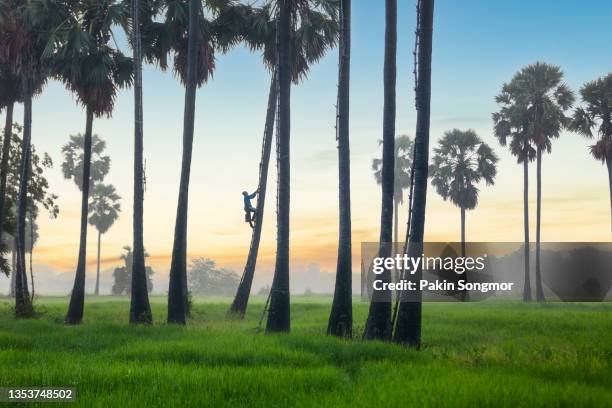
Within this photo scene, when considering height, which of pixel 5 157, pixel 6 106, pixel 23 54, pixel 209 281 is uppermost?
pixel 23 54

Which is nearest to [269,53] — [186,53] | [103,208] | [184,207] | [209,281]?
[186,53]

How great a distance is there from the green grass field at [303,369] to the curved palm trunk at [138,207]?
6.46 feet

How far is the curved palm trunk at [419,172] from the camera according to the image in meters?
14.8

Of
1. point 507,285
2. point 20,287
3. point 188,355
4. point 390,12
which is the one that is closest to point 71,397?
point 188,355

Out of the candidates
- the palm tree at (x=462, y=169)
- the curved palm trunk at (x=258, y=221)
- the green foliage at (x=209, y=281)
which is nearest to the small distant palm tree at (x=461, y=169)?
the palm tree at (x=462, y=169)

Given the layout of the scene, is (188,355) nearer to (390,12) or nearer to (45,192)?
(390,12)

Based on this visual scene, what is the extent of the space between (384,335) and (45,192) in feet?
65.2

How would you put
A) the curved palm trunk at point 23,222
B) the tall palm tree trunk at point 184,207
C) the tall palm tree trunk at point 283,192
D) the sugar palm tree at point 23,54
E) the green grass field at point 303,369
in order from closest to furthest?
the green grass field at point 303,369, the tall palm tree trunk at point 283,192, the tall palm tree trunk at point 184,207, the sugar palm tree at point 23,54, the curved palm trunk at point 23,222

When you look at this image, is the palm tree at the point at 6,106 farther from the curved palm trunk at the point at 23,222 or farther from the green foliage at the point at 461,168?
the green foliage at the point at 461,168

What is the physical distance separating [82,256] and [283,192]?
1095cm

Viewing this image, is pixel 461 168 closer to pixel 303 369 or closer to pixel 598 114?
pixel 598 114

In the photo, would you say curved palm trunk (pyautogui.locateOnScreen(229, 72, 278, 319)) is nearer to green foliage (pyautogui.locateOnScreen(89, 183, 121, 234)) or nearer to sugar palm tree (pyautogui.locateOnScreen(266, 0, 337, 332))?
sugar palm tree (pyautogui.locateOnScreen(266, 0, 337, 332))

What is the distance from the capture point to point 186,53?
942 inches

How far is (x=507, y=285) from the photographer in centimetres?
5941
